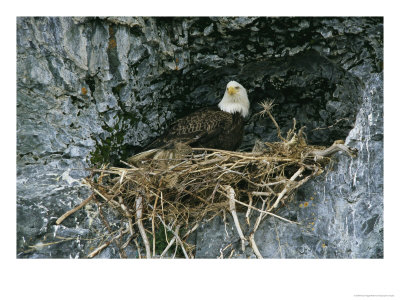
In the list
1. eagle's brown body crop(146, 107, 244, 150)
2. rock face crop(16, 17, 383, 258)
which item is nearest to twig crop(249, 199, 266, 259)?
rock face crop(16, 17, 383, 258)

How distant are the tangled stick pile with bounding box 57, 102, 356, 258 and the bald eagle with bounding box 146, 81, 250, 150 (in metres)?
0.33

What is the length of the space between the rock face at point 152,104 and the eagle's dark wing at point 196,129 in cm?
22

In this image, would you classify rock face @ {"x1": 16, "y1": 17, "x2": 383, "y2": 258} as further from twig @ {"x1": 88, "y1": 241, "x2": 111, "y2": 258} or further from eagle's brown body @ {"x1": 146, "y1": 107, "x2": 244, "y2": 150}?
eagle's brown body @ {"x1": 146, "y1": 107, "x2": 244, "y2": 150}

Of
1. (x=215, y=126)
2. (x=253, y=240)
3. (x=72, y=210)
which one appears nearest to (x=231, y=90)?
(x=215, y=126)

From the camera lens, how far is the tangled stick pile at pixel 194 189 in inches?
169

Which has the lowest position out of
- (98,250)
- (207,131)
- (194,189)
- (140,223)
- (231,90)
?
(98,250)

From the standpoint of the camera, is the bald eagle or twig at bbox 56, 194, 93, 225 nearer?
twig at bbox 56, 194, 93, 225

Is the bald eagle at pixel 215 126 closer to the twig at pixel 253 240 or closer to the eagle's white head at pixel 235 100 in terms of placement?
the eagle's white head at pixel 235 100

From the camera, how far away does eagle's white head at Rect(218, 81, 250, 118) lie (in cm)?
497

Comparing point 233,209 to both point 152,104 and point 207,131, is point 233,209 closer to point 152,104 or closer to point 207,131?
point 207,131

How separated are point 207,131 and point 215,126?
9cm

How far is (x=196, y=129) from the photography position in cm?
493

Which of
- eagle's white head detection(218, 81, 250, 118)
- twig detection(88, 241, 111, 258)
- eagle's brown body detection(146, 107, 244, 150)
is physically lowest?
twig detection(88, 241, 111, 258)

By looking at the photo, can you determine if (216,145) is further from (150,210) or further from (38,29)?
(38,29)
